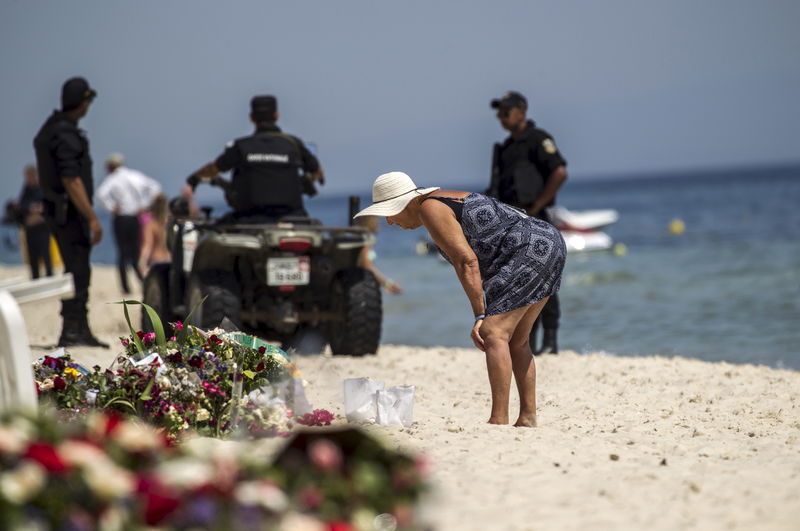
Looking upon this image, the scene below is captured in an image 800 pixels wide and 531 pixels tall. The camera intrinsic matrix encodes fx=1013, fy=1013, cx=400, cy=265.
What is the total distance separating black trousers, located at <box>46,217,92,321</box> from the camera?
8125 mm

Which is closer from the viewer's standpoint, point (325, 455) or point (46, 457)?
point (46, 457)

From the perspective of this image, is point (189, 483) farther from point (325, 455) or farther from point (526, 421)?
point (526, 421)

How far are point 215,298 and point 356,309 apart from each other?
1.18m

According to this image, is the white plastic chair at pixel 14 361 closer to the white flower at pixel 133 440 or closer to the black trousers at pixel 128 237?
the white flower at pixel 133 440

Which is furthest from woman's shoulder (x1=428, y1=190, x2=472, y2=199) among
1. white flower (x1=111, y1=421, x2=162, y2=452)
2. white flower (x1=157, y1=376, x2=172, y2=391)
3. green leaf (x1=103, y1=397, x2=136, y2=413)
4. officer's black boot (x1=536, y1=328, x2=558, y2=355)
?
officer's black boot (x1=536, y1=328, x2=558, y2=355)

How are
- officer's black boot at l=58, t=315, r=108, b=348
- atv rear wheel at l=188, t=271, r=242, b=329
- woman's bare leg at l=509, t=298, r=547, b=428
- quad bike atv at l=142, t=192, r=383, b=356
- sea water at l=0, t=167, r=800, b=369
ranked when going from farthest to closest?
sea water at l=0, t=167, r=800, b=369, officer's black boot at l=58, t=315, r=108, b=348, quad bike atv at l=142, t=192, r=383, b=356, atv rear wheel at l=188, t=271, r=242, b=329, woman's bare leg at l=509, t=298, r=547, b=428

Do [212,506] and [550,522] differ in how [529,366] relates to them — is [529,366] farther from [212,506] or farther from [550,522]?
[212,506]

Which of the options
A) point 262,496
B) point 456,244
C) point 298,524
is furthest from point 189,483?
point 456,244

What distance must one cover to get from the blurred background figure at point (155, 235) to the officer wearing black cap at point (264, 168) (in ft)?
19.2

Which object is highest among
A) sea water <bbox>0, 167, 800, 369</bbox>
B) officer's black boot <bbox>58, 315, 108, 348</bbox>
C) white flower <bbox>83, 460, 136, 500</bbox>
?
white flower <bbox>83, 460, 136, 500</bbox>

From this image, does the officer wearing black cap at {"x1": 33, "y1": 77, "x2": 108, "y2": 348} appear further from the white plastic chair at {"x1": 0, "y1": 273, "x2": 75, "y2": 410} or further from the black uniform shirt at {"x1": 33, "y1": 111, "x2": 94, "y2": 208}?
the white plastic chair at {"x1": 0, "y1": 273, "x2": 75, "y2": 410}

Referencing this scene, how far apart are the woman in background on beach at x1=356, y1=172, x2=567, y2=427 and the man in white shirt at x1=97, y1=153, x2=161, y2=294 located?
9.26 metres

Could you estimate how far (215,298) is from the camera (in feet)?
24.4

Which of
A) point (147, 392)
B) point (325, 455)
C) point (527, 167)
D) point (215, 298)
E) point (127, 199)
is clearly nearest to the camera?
point (325, 455)
